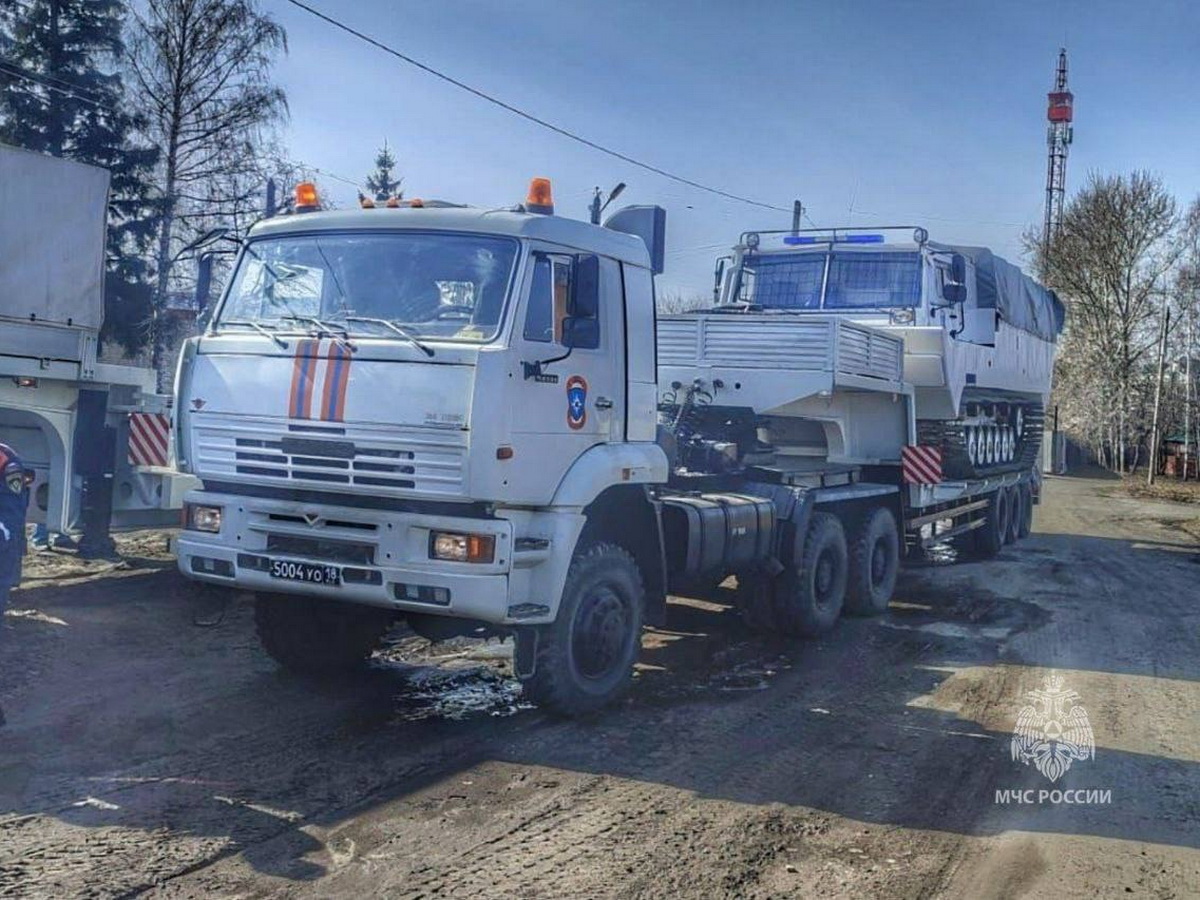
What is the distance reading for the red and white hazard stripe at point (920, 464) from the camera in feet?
37.6

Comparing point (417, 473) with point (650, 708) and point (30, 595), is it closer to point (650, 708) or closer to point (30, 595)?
point (650, 708)

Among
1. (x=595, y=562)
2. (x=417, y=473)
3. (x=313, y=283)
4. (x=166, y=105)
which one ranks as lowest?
(x=595, y=562)

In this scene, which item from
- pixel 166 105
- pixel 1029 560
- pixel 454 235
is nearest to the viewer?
pixel 454 235

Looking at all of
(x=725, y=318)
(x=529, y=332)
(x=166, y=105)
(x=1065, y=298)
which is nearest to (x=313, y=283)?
(x=529, y=332)

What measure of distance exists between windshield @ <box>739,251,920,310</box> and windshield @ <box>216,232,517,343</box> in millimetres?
7027

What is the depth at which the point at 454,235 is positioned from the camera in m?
6.25

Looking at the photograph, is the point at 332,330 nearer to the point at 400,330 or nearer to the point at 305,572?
the point at 400,330

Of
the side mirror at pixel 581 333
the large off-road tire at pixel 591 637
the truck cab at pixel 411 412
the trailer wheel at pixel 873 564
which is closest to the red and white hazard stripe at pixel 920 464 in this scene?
the trailer wheel at pixel 873 564

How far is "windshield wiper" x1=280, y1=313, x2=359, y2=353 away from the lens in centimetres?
602

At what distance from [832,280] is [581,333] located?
6.73 metres

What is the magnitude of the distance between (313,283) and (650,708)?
326 centimetres

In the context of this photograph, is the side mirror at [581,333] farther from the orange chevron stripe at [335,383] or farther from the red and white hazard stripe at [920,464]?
the red and white hazard stripe at [920,464]

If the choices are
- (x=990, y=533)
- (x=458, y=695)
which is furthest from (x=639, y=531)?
(x=990, y=533)

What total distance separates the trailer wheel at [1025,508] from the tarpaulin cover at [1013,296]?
2.45 m
